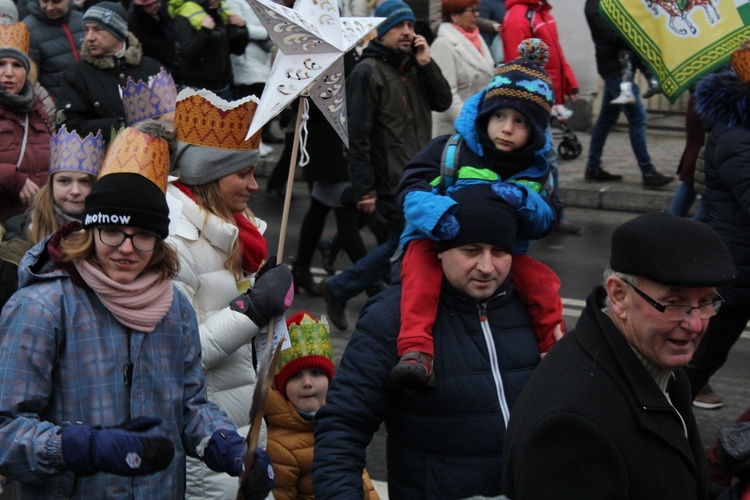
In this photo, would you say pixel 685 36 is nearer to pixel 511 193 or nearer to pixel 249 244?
pixel 511 193

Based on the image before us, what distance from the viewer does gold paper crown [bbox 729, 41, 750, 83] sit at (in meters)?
5.64

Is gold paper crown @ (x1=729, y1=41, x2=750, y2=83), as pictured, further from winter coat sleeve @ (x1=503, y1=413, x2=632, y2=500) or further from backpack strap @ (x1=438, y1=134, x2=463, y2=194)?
winter coat sleeve @ (x1=503, y1=413, x2=632, y2=500)

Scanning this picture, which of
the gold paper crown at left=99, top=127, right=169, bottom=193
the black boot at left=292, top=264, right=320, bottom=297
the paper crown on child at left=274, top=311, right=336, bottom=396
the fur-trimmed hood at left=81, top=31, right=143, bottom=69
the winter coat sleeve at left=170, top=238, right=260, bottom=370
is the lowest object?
the black boot at left=292, top=264, right=320, bottom=297

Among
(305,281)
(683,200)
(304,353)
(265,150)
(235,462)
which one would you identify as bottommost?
(265,150)

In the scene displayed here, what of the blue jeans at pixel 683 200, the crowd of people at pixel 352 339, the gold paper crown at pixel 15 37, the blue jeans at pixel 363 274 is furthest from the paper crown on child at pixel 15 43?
the blue jeans at pixel 683 200

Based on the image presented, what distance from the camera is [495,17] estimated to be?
13250mm

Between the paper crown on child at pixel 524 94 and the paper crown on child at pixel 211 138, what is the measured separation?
2.85 ft

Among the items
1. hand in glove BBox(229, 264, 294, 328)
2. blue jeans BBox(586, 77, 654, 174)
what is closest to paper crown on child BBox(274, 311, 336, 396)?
hand in glove BBox(229, 264, 294, 328)

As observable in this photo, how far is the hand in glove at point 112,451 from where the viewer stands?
312cm

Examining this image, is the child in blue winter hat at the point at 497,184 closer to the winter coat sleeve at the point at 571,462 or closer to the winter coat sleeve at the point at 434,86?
the winter coat sleeve at the point at 571,462

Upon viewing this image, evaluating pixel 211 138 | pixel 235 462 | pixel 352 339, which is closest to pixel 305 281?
pixel 211 138

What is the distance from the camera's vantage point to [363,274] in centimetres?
759

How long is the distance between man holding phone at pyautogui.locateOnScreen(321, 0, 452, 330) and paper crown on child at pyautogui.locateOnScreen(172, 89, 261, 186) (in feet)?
10.0

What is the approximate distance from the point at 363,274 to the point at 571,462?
508cm
